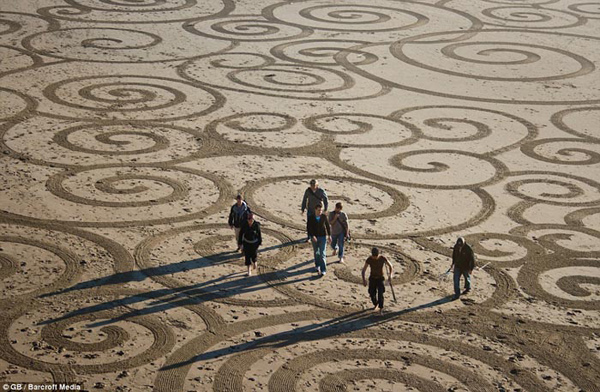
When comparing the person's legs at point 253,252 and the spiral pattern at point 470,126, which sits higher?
the person's legs at point 253,252

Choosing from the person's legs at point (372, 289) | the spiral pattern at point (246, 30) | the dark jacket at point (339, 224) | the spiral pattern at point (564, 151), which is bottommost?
the spiral pattern at point (564, 151)

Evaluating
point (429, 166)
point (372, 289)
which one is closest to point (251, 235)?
point (372, 289)

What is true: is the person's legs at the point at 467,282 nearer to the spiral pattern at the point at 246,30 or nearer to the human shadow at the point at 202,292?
the human shadow at the point at 202,292

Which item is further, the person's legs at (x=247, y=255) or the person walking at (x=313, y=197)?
the person walking at (x=313, y=197)

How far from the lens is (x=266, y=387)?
10375mm

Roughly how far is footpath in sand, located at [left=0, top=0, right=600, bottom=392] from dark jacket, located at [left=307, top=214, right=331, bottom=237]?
56cm

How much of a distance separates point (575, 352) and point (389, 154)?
7848 mm

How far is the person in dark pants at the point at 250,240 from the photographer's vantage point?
13.0 m

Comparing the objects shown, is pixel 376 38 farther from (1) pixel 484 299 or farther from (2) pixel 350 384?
(2) pixel 350 384

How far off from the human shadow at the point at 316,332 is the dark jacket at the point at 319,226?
4.93 feet

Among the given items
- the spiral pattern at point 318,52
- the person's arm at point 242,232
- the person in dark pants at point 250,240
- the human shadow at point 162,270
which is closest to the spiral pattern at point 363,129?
the spiral pattern at point 318,52

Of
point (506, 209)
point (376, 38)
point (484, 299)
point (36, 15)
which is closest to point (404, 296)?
point (484, 299)

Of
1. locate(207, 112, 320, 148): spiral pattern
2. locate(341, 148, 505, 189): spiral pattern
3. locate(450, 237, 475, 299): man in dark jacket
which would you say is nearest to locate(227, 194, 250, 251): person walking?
locate(450, 237, 475, 299): man in dark jacket

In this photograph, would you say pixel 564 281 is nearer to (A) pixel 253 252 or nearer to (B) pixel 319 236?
(B) pixel 319 236
